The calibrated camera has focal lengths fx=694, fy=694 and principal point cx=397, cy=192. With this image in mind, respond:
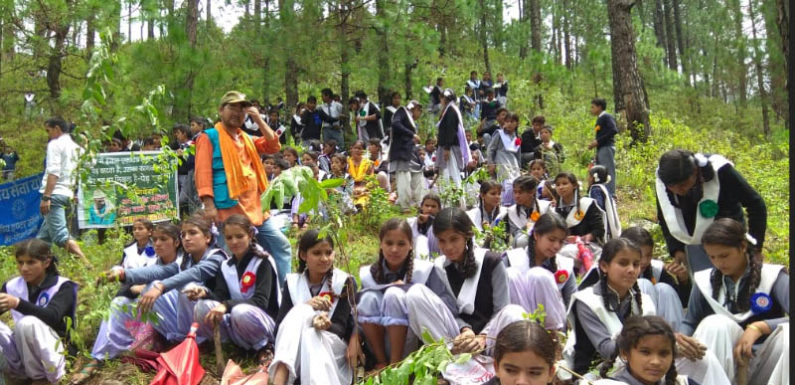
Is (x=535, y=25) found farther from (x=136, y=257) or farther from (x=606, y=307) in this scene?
(x=606, y=307)

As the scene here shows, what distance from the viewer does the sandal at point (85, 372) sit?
398 centimetres

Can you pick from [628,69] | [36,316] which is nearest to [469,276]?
[36,316]

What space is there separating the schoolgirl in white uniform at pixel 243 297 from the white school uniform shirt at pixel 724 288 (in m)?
2.31

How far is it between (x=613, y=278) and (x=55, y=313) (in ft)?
10.2

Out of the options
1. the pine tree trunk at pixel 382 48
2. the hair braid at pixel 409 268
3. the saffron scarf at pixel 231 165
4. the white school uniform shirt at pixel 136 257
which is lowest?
the hair braid at pixel 409 268

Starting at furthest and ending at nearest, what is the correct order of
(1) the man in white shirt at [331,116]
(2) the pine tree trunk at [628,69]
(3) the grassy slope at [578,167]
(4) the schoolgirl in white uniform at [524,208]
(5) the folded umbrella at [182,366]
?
(1) the man in white shirt at [331,116] < (2) the pine tree trunk at [628,69] < (4) the schoolgirl in white uniform at [524,208] < (3) the grassy slope at [578,167] < (5) the folded umbrella at [182,366]

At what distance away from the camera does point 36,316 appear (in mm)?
3949

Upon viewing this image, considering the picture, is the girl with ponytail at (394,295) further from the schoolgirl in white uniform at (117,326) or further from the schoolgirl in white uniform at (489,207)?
the schoolgirl in white uniform at (489,207)

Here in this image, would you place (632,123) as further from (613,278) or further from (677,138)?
(613,278)

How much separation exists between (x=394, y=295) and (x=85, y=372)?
75.6 inches

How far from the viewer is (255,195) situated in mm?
4605

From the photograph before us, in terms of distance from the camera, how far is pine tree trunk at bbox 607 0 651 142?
9.44m

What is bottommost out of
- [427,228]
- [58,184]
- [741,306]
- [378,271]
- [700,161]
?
[741,306]

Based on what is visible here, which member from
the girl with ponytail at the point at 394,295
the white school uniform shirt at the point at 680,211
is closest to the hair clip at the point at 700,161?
the white school uniform shirt at the point at 680,211
